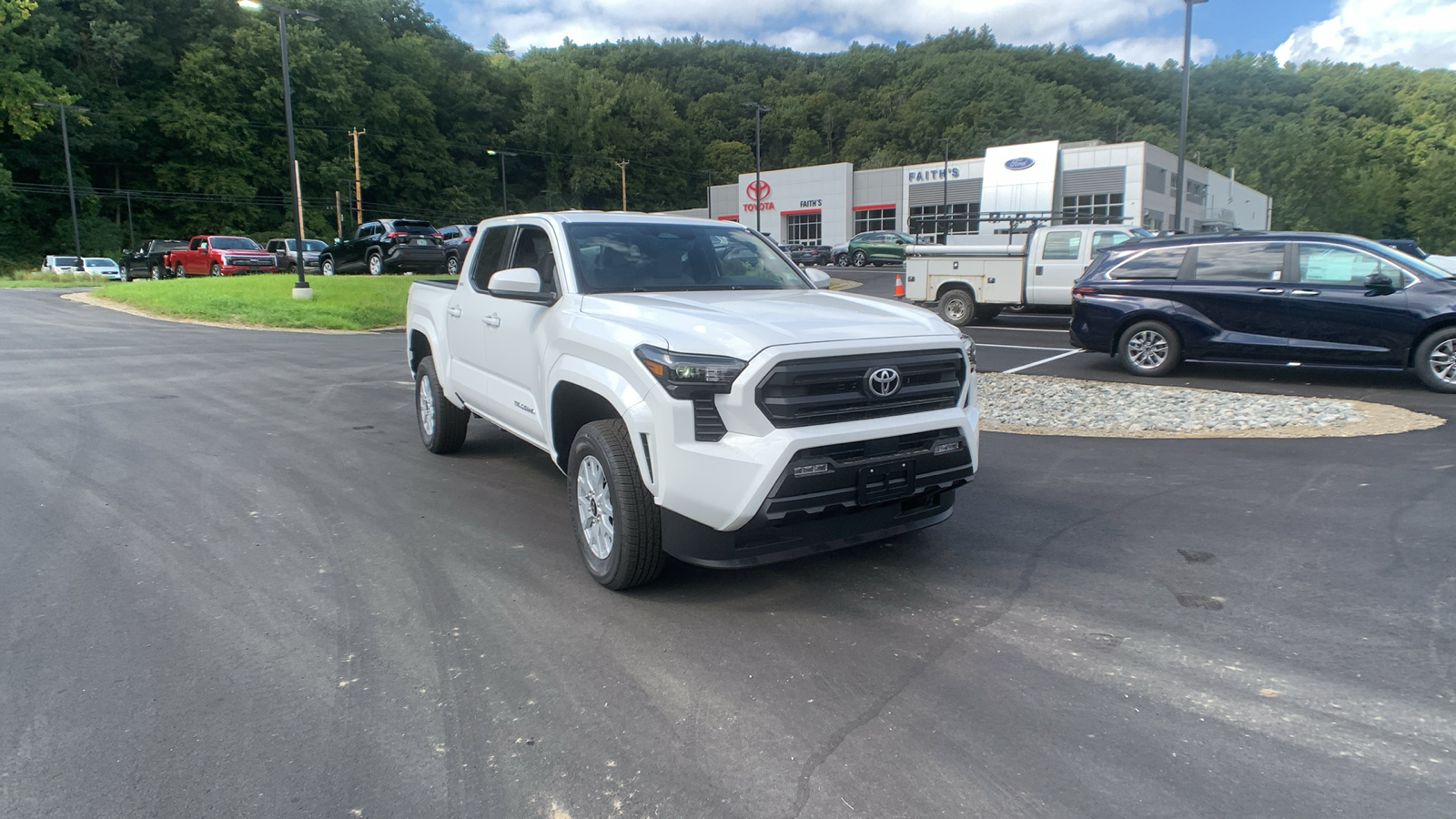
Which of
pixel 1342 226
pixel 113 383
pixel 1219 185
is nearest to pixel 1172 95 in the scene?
pixel 1219 185

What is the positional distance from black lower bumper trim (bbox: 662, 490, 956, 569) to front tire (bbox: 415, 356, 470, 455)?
366 cm

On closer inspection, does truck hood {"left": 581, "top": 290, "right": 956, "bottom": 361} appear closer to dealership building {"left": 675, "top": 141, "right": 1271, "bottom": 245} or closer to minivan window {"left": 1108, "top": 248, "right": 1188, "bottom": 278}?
minivan window {"left": 1108, "top": 248, "right": 1188, "bottom": 278}

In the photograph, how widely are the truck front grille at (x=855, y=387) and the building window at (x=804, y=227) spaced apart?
70537mm

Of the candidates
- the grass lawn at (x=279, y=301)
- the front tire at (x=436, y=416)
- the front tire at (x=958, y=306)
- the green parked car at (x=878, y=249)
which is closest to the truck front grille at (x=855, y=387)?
the front tire at (x=436, y=416)

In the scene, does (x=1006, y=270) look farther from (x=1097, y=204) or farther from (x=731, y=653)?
(x=1097, y=204)

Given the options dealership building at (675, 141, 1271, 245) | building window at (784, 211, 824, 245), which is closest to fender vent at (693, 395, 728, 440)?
dealership building at (675, 141, 1271, 245)

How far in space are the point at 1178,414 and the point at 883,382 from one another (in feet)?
20.3

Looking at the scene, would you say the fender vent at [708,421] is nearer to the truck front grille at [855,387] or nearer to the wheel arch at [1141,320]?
the truck front grille at [855,387]

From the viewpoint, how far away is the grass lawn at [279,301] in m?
20.5

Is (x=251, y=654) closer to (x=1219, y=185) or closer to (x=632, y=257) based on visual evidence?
(x=632, y=257)

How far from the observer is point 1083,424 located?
8.89 meters

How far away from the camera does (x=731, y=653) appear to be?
12.8 ft

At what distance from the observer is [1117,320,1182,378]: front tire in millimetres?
11617

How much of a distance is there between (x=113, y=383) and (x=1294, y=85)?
112 meters
